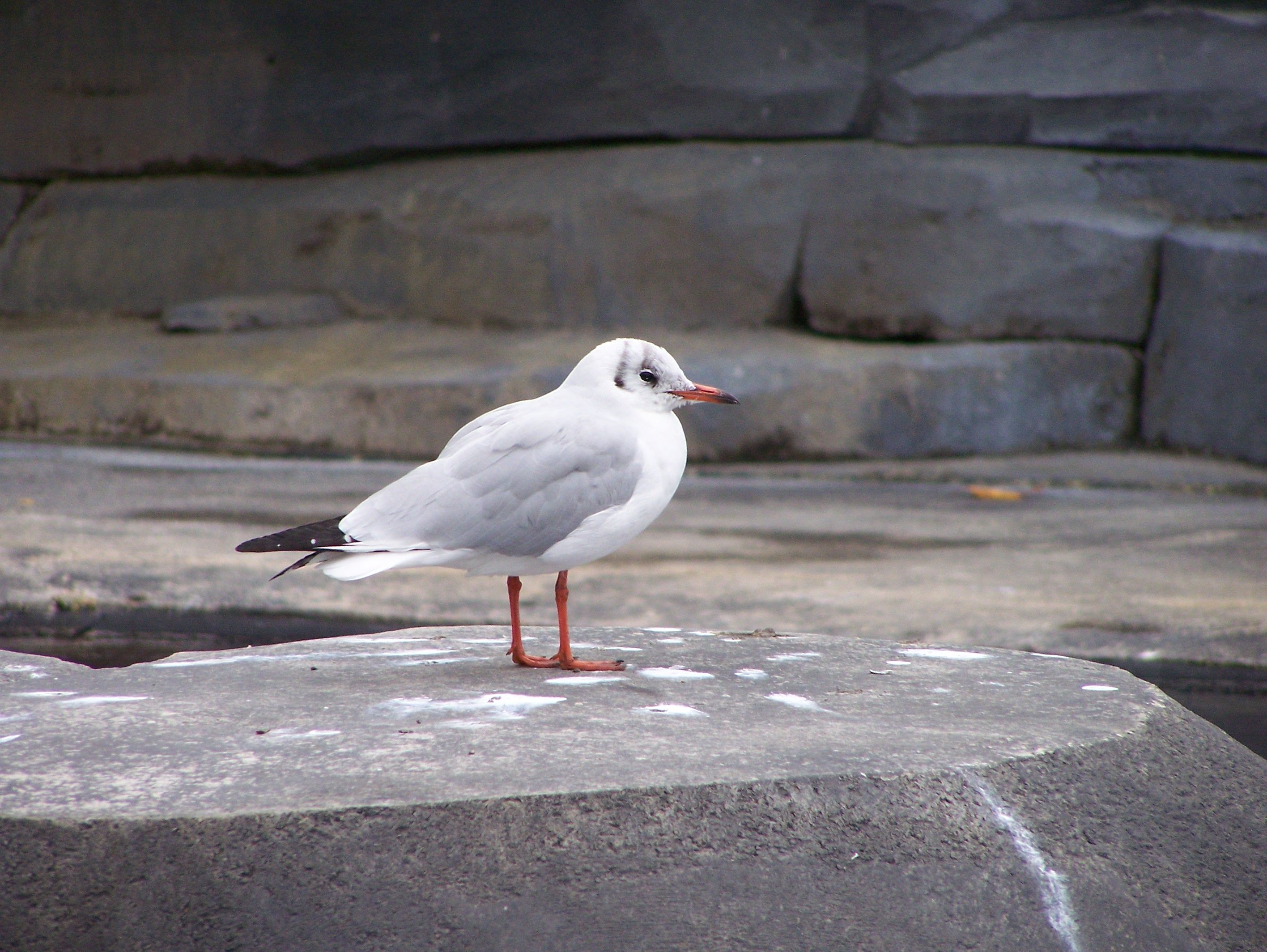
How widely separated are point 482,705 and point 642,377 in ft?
1.99

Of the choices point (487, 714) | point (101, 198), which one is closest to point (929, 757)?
point (487, 714)

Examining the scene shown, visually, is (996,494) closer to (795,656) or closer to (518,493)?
(795,656)

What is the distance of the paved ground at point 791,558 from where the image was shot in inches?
145

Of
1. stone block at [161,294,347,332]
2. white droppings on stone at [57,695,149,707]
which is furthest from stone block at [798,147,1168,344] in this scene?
white droppings on stone at [57,695,149,707]

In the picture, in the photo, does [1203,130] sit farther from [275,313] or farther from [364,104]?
[275,313]

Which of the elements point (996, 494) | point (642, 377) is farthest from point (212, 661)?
point (996, 494)

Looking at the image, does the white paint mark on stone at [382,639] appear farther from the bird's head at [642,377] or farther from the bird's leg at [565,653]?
the bird's head at [642,377]

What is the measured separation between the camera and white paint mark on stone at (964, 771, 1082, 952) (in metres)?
1.80

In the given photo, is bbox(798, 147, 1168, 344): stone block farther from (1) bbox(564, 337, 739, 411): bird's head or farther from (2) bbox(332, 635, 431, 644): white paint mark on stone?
(1) bbox(564, 337, 739, 411): bird's head

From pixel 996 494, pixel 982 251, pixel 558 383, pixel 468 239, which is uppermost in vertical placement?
pixel 468 239

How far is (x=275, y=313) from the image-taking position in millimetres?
7797

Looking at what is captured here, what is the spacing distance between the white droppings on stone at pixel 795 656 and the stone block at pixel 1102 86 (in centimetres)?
537

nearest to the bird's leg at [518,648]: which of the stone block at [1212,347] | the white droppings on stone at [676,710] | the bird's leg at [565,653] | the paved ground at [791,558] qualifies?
the bird's leg at [565,653]

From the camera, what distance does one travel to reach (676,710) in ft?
7.09
